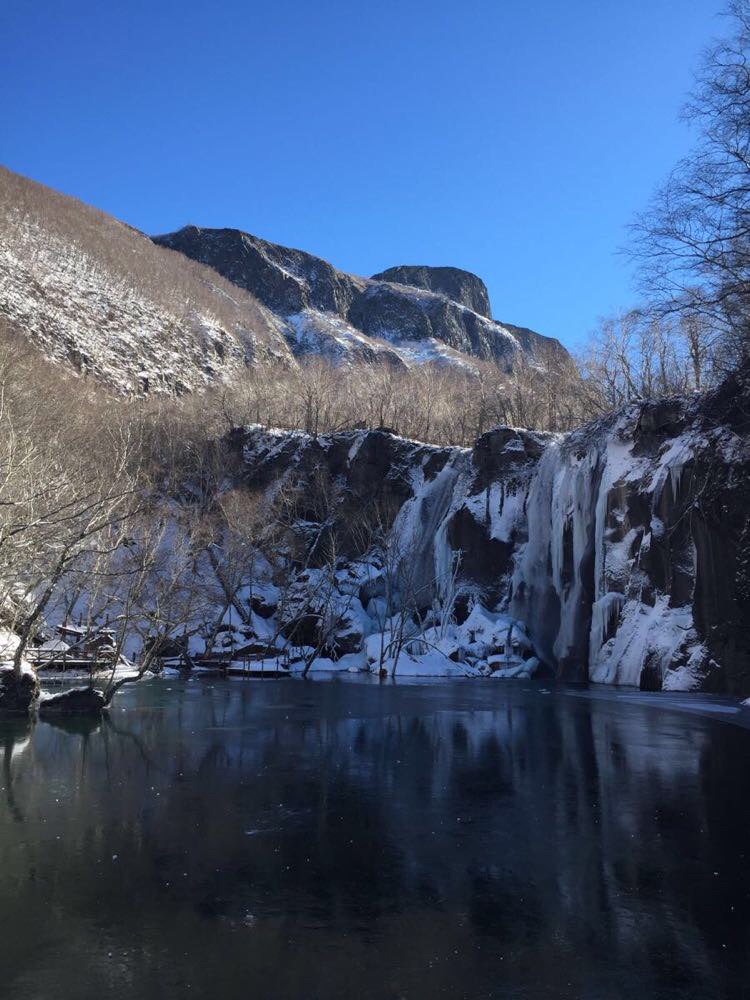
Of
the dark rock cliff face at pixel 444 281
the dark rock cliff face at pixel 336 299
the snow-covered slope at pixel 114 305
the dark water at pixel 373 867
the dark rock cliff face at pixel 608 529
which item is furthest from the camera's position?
the dark rock cliff face at pixel 444 281

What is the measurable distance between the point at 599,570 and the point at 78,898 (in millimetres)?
24798

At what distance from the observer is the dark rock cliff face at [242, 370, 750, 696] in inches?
910

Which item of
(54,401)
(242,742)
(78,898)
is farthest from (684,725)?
(54,401)

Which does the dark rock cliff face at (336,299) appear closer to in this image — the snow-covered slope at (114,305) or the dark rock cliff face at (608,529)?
the snow-covered slope at (114,305)

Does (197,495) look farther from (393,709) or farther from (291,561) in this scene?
(393,709)

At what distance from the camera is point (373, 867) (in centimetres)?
763

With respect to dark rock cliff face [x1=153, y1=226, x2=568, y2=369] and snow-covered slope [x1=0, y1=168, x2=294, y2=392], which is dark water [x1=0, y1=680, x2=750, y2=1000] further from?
dark rock cliff face [x1=153, y1=226, x2=568, y2=369]

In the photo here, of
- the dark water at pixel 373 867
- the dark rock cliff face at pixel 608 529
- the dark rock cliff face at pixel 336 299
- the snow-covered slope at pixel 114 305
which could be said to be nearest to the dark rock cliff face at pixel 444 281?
the dark rock cliff face at pixel 336 299

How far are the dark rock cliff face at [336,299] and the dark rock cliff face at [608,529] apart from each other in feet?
291

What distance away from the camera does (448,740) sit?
15500 mm

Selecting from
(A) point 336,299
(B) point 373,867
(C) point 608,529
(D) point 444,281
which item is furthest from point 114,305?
(D) point 444,281

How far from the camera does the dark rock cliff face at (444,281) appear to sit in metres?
170

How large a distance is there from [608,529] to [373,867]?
75.8 ft

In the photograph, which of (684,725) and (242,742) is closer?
(242,742)
